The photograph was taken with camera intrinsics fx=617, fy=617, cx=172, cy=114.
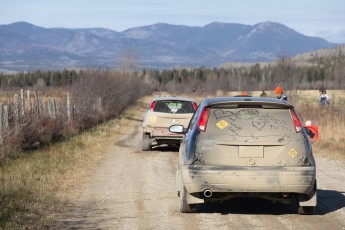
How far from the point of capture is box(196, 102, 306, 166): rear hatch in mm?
8305

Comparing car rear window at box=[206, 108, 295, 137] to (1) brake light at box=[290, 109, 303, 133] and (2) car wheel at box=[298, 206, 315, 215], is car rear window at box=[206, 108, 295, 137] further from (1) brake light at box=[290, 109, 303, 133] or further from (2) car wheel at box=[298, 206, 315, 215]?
(2) car wheel at box=[298, 206, 315, 215]

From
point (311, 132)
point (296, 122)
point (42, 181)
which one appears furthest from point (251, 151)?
point (42, 181)

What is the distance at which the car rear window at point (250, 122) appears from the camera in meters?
8.38

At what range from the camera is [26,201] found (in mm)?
9445

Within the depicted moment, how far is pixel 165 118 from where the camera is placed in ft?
59.6

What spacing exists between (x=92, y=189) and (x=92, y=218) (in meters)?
2.79

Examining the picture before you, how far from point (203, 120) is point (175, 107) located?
978 centimetres

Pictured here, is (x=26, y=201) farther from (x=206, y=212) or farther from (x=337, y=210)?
(x=337, y=210)

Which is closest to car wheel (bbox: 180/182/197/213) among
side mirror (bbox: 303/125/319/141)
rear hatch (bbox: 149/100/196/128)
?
side mirror (bbox: 303/125/319/141)

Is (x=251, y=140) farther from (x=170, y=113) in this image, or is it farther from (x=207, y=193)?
(x=170, y=113)

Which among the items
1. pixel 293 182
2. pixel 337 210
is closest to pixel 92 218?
pixel 293 182

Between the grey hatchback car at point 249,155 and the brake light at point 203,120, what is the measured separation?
1 cm

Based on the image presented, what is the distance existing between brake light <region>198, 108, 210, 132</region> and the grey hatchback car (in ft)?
0.05

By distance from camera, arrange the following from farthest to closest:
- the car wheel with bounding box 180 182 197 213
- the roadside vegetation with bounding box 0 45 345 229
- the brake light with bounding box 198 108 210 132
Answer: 1. the roadside vegetation with bounding box 0 45 345 229
2. the car wheel with bounding box 180 182 197 213
3. the brake light with bounding box 198 108 210 132
